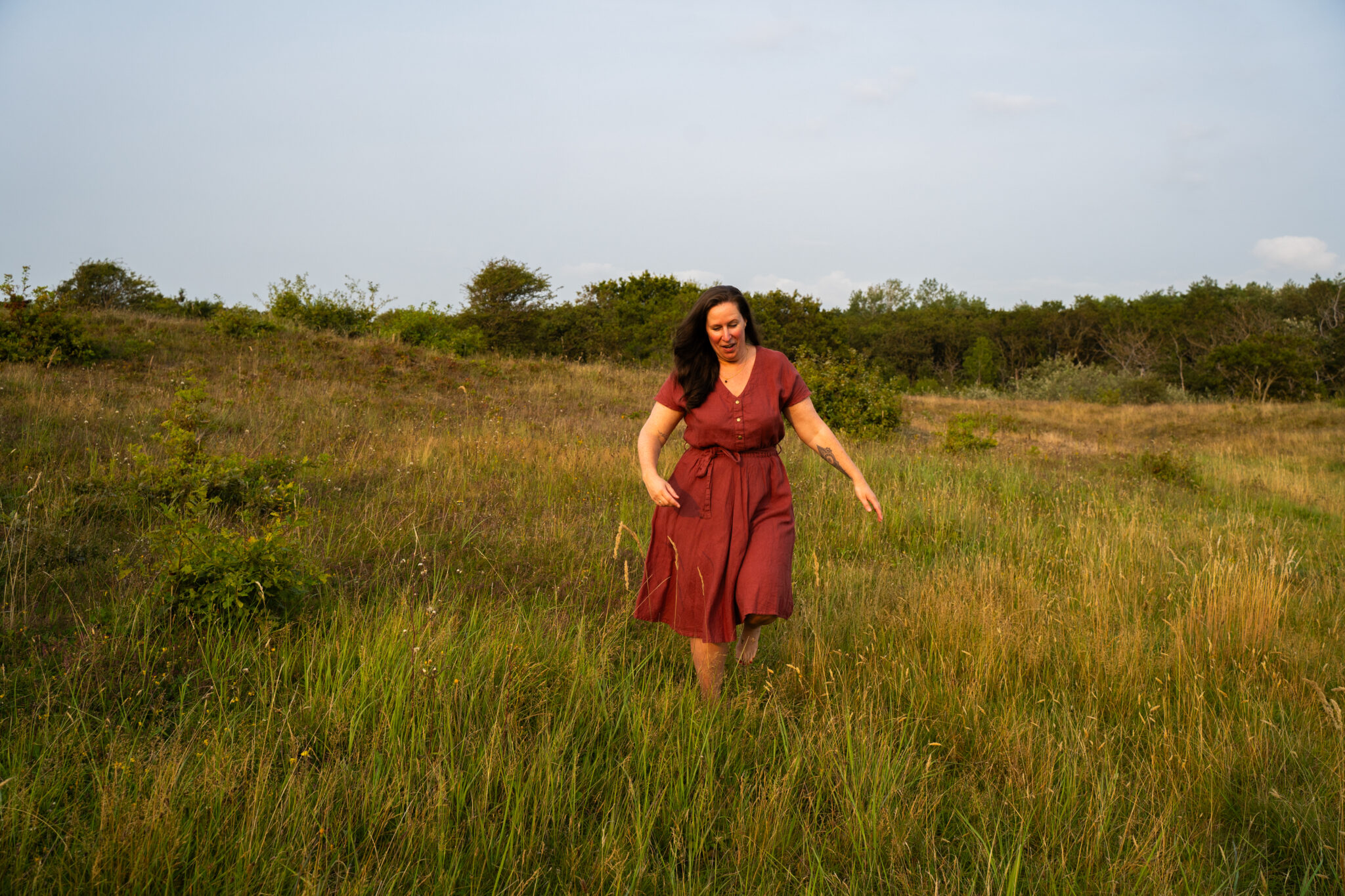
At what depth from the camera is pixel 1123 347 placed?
4419 cm

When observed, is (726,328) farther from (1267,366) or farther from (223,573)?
(1267,366)

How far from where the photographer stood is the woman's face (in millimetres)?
3340

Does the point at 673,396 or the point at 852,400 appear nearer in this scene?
the point at 673,396

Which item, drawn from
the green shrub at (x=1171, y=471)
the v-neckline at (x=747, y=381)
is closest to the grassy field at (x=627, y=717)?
the v-neckline at (x=747, y=381)

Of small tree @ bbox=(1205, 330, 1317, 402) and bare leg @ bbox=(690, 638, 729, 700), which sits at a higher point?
small tree @ bbox=(1205, 330, 1317, 402)

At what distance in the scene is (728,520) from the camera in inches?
131

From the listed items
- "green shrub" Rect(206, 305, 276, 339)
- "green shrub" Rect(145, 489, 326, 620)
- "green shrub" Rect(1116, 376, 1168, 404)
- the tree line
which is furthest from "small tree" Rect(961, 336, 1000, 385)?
"green shrub" Rect(145, 489, 326, 620)

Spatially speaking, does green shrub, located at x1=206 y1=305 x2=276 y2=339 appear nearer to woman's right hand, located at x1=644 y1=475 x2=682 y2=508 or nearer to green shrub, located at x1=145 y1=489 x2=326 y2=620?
green shrub, located at x1=145 y1=489 x2=326 y2=620

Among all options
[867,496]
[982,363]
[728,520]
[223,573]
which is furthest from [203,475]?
[982,363]

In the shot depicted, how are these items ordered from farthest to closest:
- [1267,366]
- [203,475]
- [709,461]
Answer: [1267,366], [203,475], [709,461]

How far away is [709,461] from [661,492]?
330mm

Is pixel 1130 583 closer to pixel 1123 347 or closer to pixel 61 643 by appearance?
pixel 61 643

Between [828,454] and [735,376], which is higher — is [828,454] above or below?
below

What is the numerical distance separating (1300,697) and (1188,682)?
623 mm
